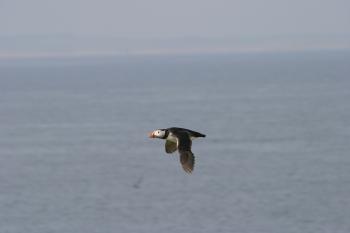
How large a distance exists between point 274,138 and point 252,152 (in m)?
12.8

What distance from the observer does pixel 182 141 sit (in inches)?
773

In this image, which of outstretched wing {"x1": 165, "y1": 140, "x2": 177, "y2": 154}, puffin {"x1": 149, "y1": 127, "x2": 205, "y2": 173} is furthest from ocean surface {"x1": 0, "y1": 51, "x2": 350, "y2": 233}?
puffin {"x1": 149, "y1": 127, "x2": 205, "y2": 173}

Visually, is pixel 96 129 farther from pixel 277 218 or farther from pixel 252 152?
pixel 277 218

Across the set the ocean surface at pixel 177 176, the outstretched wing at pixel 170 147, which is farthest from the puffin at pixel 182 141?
the ocean surface at pixel 177 176

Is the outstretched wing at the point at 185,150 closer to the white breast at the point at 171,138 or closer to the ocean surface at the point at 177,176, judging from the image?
the white breast at the point at 171,138

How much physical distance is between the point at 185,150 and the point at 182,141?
29 cm

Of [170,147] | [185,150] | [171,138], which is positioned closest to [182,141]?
[185,150]

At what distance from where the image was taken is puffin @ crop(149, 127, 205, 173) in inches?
755

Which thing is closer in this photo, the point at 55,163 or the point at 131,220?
the point at 131,220

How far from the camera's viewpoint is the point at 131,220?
79500mm

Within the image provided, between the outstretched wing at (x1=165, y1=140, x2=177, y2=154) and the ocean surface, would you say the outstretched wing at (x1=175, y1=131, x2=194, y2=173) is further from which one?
the ocean surface

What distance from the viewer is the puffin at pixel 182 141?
1919cm

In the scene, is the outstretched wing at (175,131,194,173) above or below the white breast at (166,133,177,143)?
below

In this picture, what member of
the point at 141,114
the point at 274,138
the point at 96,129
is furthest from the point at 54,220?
the point at 141,114
